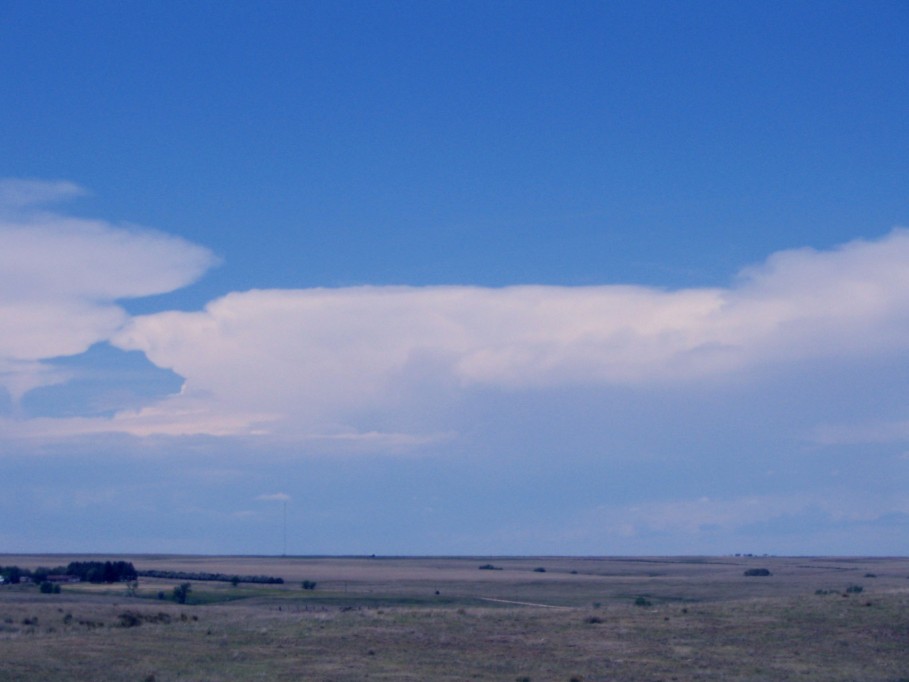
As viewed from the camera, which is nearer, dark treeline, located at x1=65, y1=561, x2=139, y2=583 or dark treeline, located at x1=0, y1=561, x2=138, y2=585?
dark treeline, located at x1=0, y1=561, x2=138, y2=585

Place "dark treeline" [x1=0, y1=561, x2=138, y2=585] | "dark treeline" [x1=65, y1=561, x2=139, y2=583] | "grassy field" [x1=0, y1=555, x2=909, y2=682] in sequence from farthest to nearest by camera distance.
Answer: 1. "dark treeline" [x1=65, y1=561, x2=139, y2=583]
2. "dark treeline" [x1=0, y1=561, x2=138, y2=585]
3. "grassy field" [x1=0, y1=555, x2=909, y2=682]

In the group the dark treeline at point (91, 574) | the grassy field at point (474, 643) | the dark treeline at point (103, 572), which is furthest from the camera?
the dark treeline at point (103, 572)

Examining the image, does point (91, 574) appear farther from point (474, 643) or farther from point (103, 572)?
point (474, 643)

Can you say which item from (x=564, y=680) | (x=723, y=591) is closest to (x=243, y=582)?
(x=723, y=591)

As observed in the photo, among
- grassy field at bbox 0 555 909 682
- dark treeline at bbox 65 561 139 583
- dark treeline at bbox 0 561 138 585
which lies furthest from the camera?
dark treeline at bbox 65 561 139 583

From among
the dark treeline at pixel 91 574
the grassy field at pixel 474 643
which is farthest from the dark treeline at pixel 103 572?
the grassy field at pixel 474 643

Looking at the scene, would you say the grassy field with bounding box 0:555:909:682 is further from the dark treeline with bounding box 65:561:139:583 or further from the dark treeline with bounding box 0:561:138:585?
the dark treeline with bounding box 65:561:139:583

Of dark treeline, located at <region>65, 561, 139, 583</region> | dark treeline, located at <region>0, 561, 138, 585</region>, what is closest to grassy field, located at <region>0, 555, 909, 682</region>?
dark treeline, located at <region>0, 561, 138, 585</region>

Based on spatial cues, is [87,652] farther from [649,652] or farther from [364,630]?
[649,652]

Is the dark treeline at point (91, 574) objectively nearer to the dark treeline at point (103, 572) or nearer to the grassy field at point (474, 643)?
the dark treeline at point (103, 572)

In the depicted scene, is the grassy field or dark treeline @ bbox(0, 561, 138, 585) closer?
the grassy field

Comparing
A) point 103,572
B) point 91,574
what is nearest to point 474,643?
point 103,572

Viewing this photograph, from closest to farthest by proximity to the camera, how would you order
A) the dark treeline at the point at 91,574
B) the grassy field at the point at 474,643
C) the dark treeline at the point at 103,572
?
the grassy field at the point at 474,643, the dark treeline at the point at 91,574, the dark treeline at the point at 103,572

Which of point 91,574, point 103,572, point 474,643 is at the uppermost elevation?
point 103,572
